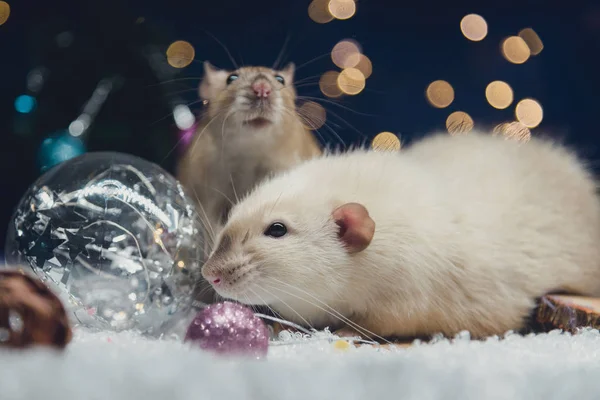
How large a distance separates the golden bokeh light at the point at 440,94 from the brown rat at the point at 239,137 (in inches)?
14.2

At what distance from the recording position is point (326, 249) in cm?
99

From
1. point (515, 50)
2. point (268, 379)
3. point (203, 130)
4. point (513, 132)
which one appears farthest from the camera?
point (515, 50)

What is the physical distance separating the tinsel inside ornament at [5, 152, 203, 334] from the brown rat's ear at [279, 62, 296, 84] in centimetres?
41

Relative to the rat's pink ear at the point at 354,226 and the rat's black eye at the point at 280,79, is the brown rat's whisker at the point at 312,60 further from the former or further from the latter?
the rat's pink ear at the point at 354,226

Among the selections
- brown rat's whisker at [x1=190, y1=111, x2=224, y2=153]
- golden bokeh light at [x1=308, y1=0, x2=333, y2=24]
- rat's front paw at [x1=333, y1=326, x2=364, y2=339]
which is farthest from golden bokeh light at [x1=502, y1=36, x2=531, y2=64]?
Answer: rat's front paw at [x1=333, y1=326, x2=364, y2=339]

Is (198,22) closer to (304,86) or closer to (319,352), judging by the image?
(304,86)

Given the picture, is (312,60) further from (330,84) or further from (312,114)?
(312,114)

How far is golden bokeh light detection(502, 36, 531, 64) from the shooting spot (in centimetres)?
151

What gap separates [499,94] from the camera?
5.10 ft

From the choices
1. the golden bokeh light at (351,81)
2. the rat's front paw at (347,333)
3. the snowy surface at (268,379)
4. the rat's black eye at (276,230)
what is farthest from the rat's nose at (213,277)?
the golden bokeh light at (351,81)

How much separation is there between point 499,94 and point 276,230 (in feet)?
2.74

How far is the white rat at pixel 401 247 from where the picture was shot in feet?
3.19

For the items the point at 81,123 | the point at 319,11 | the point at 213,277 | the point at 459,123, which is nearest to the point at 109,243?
the point at 213,277

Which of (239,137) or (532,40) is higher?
(532,40)
